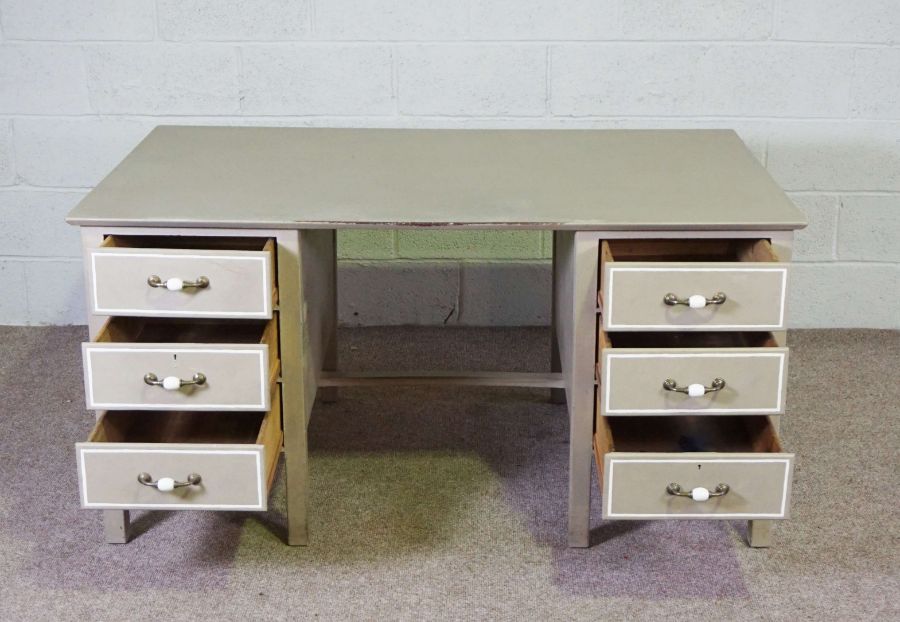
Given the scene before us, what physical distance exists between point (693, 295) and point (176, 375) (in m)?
0.87

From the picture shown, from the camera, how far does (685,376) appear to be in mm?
2135

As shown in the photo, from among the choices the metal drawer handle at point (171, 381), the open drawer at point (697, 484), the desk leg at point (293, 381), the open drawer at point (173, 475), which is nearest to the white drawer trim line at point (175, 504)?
the open drawer at point (173, 475)

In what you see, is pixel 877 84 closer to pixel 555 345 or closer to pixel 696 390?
pixel 555 345

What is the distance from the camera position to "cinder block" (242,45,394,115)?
321 cm

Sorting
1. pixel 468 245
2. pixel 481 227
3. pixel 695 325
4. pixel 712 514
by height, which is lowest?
pixel 712 514

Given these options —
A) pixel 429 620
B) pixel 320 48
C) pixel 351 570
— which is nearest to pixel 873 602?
pixel 429 620

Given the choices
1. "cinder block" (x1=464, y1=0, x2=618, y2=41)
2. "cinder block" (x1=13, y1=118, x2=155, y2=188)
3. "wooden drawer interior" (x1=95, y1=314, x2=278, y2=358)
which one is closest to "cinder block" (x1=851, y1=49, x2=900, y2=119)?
"cinder block" (x1=464, y1=0, x2=618, y2=41)

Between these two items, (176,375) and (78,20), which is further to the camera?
(78,20)

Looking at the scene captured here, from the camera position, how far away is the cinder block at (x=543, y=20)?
3158 mm

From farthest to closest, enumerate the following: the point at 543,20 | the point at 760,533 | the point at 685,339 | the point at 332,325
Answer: the point at 543,20
the point at 332,325
the point at 685,339
the point at 760,533

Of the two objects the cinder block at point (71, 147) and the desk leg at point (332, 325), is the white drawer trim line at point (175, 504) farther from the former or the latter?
the cinder block at point (71, 147)

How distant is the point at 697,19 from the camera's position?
3170 mm

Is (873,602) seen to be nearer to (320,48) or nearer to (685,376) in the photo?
(685,376)

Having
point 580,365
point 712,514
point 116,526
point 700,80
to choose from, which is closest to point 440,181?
point 580,365
